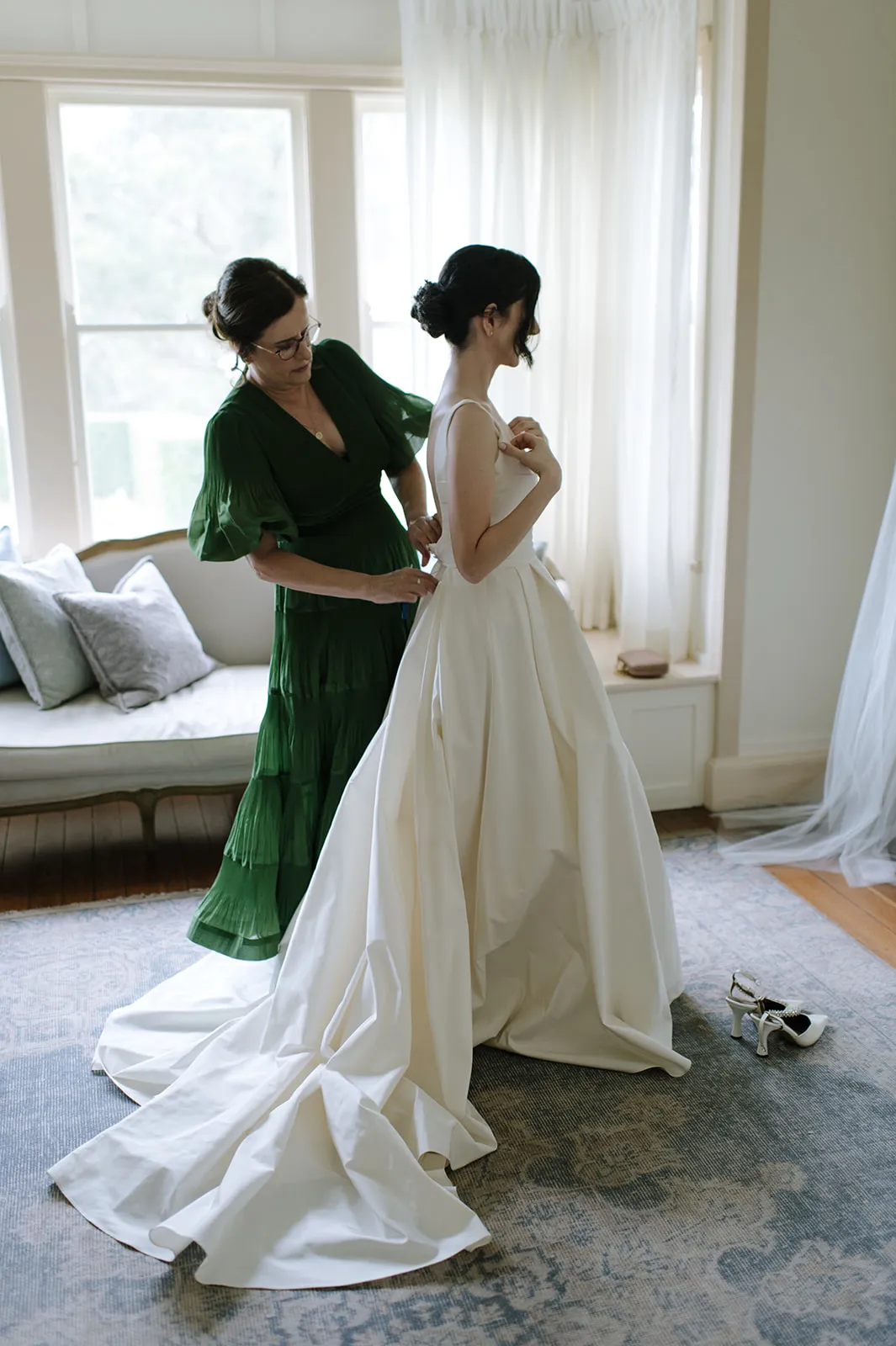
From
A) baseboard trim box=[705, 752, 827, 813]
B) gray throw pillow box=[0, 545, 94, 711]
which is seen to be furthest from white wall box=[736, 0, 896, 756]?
gray throw pillow box=[0, 545, 94, 711]

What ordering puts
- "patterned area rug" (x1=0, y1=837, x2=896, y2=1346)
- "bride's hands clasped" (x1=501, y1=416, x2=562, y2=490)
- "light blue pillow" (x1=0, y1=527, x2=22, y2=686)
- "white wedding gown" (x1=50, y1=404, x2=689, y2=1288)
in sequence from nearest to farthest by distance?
1. "patterned area rug" (x1=0, y1=837, x2=896, y2=1346)
2. "white wedding gown" (x1=50, y1=404, x2=689, y2=1288)
3. "bride's hands clasped" (x1=501, y1=416, x2=562, y2=490)
4. "light blue pillow" (x1=0, y1=527, x2=22, y2=686)

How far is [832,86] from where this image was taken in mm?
3510

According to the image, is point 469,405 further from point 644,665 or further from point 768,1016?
point 644,665

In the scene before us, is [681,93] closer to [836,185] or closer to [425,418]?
[836,185]

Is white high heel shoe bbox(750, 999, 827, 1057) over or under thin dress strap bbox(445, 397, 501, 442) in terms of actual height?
under

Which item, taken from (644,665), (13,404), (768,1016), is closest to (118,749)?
(13,404)

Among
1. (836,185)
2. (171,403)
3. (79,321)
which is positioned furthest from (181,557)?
(836,185)

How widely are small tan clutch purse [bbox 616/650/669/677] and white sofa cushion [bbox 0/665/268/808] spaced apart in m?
1.19

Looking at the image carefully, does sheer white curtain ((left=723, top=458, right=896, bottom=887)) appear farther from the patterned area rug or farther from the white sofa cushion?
the white sofa cushion

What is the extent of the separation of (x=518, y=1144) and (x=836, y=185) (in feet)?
9.62

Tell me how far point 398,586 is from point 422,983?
0.77 metres

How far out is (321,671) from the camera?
2.45 meters

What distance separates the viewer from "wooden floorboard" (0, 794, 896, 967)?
10.6 ft

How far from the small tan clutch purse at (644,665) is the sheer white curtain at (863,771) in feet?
1.87
